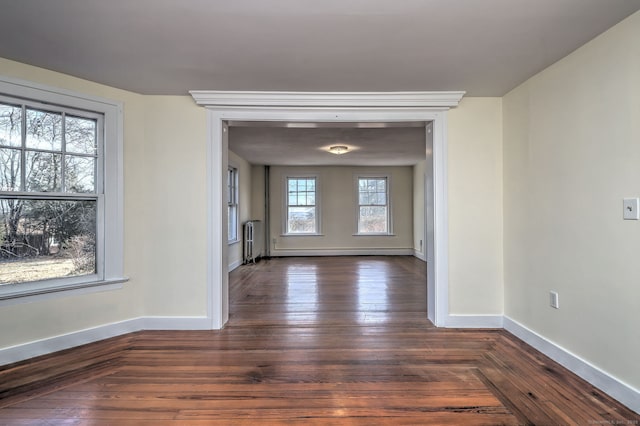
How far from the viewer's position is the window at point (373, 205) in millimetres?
7875

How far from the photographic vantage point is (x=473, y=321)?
9.48ft

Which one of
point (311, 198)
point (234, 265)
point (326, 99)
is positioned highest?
point (326, 99)

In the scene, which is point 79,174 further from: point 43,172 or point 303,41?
point 303,41

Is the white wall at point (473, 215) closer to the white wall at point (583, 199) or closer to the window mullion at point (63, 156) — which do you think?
the white wall at point (583, 199)

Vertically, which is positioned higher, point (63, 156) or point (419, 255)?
point (63, 156)

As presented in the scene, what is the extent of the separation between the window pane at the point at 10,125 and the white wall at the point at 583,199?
4.02m

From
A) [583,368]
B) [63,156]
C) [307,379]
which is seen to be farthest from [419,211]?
[63,156]

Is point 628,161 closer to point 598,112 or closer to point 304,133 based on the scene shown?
point 598,112

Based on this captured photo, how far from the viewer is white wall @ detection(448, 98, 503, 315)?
2.89m

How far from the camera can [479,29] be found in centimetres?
183

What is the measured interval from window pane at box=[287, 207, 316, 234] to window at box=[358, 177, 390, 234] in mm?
1219

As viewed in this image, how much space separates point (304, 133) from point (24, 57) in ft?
9.76

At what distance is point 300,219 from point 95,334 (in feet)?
18.1

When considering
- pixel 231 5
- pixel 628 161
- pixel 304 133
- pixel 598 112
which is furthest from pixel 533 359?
pixel 304 133
